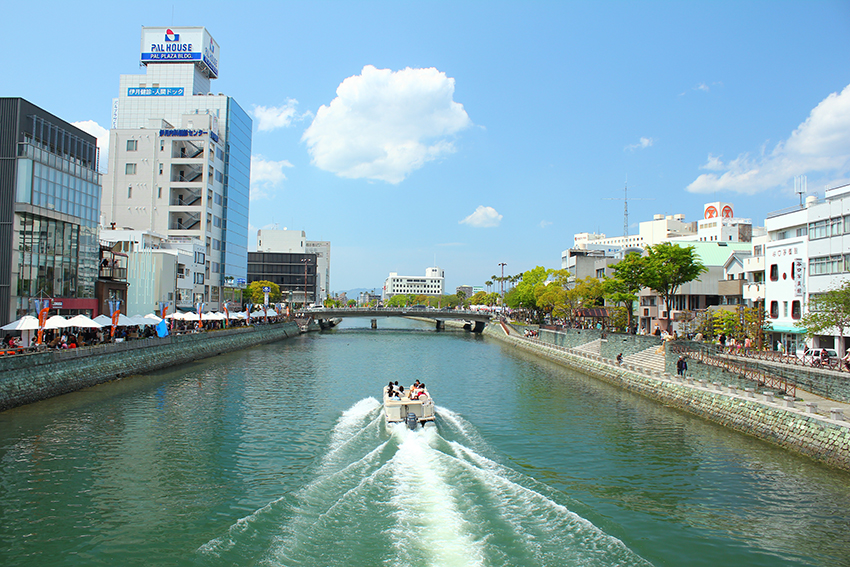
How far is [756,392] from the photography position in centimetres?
3119

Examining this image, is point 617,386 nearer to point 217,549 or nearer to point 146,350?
point 217,549

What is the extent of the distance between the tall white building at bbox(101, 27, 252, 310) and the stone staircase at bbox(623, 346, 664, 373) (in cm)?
7166

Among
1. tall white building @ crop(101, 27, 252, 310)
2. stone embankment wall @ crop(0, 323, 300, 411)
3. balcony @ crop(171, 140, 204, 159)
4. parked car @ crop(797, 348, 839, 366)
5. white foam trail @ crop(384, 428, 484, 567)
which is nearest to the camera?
white foam trail @ crop(384, 428, 484, 567)

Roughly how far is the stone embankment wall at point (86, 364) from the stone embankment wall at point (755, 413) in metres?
43.2

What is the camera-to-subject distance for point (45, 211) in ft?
155

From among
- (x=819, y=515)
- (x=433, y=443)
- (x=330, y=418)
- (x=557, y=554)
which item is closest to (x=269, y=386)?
(x=330, y=418)

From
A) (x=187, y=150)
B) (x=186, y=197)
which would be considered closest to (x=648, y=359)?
(x=186, y=197)

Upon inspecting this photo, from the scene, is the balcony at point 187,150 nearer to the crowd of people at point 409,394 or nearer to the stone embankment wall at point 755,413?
the crowd of people at point 409,394

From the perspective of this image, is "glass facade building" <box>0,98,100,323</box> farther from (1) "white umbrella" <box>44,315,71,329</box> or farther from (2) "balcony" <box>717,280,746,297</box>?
(2) "balcony" <box>717,280,746,297</box>

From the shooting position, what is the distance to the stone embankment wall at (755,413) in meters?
23.4

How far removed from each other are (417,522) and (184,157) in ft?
324

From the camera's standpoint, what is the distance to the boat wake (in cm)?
1483

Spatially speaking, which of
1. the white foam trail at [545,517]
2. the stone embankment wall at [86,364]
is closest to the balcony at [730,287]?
the white foam trail at [545,517]

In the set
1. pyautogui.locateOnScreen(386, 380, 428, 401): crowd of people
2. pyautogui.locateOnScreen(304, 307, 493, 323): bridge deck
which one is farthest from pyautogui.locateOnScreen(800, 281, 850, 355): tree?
pyautogui.locateOnScreen(304, 307, 493, 323): bridge deck
